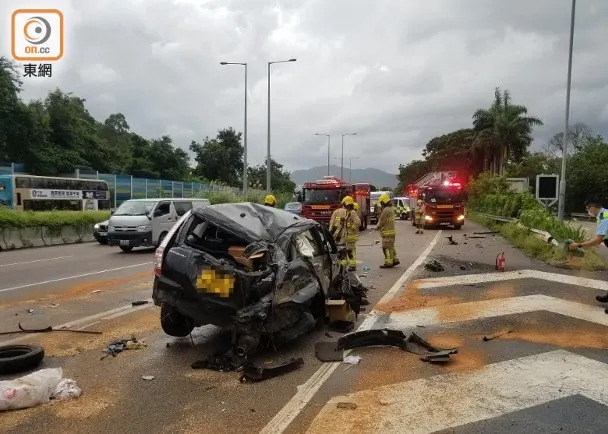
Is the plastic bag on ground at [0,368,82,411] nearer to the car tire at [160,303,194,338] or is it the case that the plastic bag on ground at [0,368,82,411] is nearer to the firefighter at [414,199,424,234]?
the car tire at [160,303,194,338]

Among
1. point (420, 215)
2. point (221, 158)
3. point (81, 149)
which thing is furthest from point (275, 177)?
point (420, 215)

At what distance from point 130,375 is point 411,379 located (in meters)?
2.71

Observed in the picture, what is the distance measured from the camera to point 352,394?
15.1ft

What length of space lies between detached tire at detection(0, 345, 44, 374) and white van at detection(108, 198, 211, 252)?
10.3 m

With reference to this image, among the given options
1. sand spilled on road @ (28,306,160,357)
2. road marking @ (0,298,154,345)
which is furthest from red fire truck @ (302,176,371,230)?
sand spilled on road @ (28,306,160,357)

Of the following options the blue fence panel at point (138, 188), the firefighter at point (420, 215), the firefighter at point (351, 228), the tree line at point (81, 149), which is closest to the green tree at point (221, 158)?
the tree line at point (81, 149)

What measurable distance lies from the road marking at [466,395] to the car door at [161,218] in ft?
43.8

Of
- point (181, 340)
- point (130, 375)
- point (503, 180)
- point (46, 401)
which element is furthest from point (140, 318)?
point (503, 180)

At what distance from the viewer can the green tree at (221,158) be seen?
187ft

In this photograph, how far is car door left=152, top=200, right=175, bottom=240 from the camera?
55.4ft

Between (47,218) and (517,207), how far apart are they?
20.6 metres

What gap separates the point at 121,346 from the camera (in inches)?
235

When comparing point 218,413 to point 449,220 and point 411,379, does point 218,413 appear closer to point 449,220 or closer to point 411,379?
point 411,379

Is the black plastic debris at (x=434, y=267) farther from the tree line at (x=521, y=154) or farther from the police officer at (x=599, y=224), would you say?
the tree line at (x=521, y=154)
